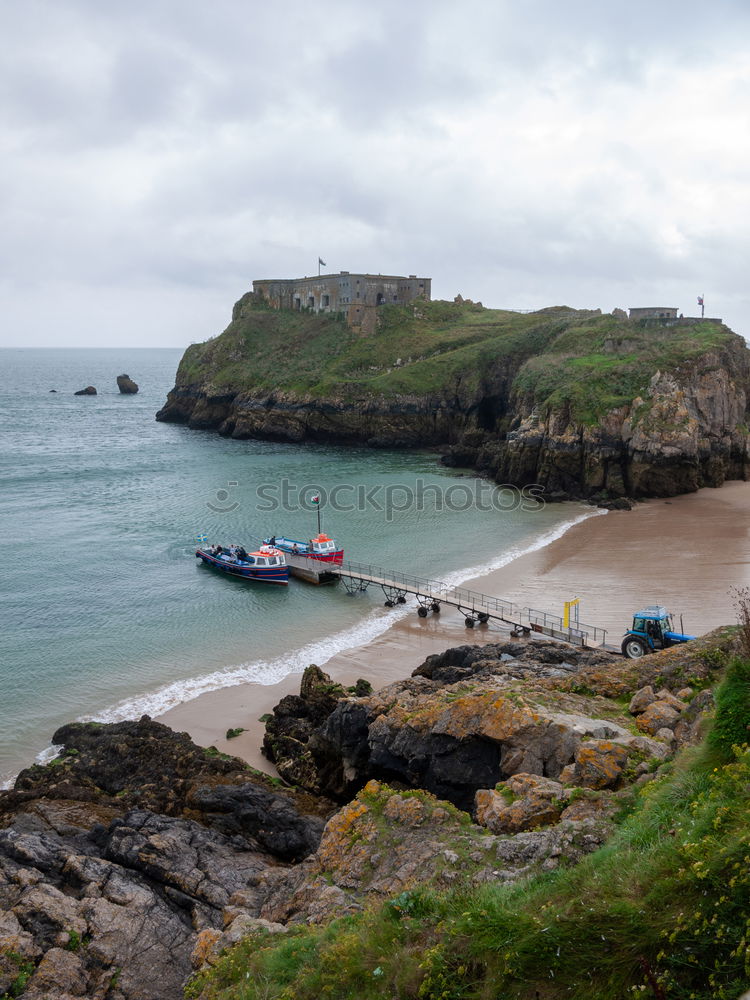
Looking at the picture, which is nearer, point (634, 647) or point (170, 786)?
point (170, 786)

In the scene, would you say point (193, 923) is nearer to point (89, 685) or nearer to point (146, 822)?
point (146, 822)

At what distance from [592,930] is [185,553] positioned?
1656 inches

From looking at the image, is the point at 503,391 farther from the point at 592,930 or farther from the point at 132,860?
the point at 592,930

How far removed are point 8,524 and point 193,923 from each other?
46.2m

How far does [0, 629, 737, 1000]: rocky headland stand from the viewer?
10.6m

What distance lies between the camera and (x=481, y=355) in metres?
93.0

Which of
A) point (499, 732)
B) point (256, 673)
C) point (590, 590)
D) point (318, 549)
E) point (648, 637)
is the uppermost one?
point (499, 732)

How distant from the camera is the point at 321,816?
17.1 meters

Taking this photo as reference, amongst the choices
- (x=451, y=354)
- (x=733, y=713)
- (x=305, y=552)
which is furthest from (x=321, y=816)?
(x=451, y=354)

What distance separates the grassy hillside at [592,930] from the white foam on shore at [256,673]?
1598 cm

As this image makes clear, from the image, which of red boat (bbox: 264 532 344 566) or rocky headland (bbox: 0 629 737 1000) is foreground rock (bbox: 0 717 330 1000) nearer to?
rocky headland (bbox: 0 629 737 1000)

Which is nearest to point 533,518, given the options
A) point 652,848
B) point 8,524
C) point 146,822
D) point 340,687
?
point 340,687

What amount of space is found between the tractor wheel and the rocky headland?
194 inches

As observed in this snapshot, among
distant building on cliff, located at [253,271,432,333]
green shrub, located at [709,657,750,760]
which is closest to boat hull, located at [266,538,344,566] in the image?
green shrub, located at [709,657,750,760]
